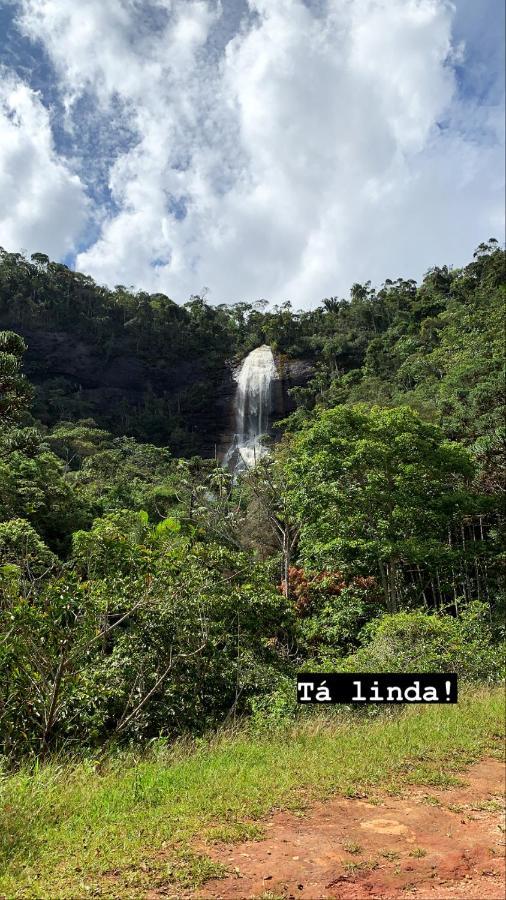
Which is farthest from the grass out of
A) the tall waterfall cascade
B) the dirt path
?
the tall waterfall cascade

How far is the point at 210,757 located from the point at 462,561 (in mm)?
11780

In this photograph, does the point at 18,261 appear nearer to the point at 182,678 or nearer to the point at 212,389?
the point at 212,389

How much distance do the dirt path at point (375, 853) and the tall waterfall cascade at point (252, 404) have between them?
35.7m

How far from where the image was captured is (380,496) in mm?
14453

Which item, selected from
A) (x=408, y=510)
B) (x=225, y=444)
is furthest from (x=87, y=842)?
(x=225, y=444)

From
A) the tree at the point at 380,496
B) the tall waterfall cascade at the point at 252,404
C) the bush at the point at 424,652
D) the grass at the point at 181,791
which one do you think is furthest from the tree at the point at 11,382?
the tall waterfall cascade at the point at 252,404

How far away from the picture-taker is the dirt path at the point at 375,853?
3.14 m

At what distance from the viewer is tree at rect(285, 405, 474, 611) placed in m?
14.3

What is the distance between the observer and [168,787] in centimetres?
446

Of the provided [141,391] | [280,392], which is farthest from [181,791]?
[141,391]

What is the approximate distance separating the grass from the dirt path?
197mm

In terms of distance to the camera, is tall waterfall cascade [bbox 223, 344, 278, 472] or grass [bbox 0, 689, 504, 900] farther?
tall waterfall cascade [bbox 223, 344, 278, 472]

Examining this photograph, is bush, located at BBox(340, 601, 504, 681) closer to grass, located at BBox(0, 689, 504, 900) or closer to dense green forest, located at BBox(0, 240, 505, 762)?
dense green forest, located at BBox(0, 240, 505, 762)

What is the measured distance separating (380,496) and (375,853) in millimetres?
11226
